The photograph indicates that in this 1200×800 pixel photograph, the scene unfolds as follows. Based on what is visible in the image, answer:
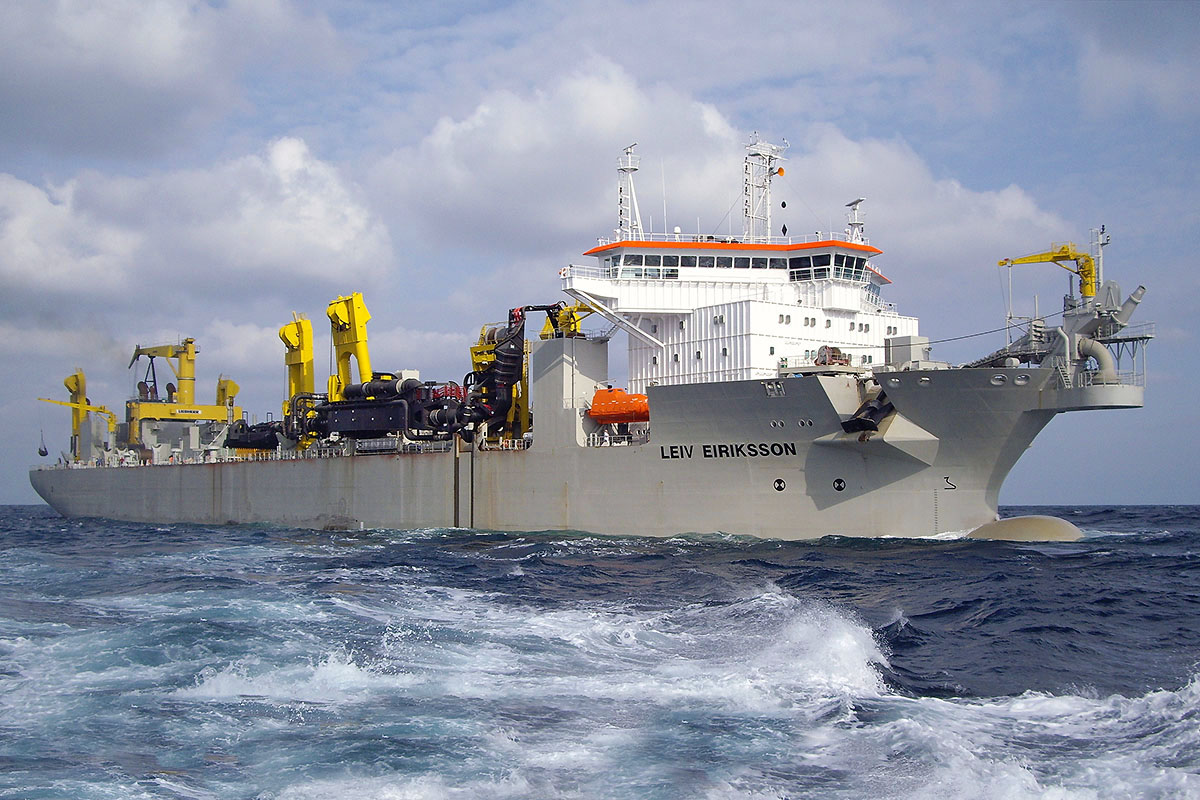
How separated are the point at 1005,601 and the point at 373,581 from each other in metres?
10.3

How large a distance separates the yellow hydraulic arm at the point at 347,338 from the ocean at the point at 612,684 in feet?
55.3

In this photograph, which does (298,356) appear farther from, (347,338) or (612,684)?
(612,684)

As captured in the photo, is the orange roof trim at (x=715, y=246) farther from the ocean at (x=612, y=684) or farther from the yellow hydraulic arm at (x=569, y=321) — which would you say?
the ocean at (x=612, y=684)

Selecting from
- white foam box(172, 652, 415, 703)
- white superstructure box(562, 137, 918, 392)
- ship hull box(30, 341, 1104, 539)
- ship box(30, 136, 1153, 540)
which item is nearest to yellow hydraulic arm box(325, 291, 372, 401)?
ship box(30, 136, 1153, 540)

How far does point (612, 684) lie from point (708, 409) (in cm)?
1300

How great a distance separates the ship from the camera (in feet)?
65.5

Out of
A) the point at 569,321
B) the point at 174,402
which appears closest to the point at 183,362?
the point at 174,402

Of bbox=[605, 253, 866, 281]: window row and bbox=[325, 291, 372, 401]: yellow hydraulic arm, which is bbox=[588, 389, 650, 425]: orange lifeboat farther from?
bbox=[325, 291, 372, 401]: yellow hydraulic arm

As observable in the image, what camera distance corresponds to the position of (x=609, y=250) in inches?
1029

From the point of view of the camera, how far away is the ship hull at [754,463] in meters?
19.9

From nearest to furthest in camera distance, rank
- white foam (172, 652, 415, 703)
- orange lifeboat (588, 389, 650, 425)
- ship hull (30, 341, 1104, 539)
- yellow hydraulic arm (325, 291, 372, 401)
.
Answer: white foam (172, 652, 415, 703) → ship hull (30, 341, 1104, 539) → orange lifeboat (588, 389, 650, 425) → yellow hydraulic arm (325, 291, 372, 401)

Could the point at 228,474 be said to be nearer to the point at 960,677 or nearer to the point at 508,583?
the point at 508,583

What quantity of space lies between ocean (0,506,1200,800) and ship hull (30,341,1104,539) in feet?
10.4

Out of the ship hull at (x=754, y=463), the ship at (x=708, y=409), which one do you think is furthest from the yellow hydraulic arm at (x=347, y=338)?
the ship hull at (x=754, y=463)
